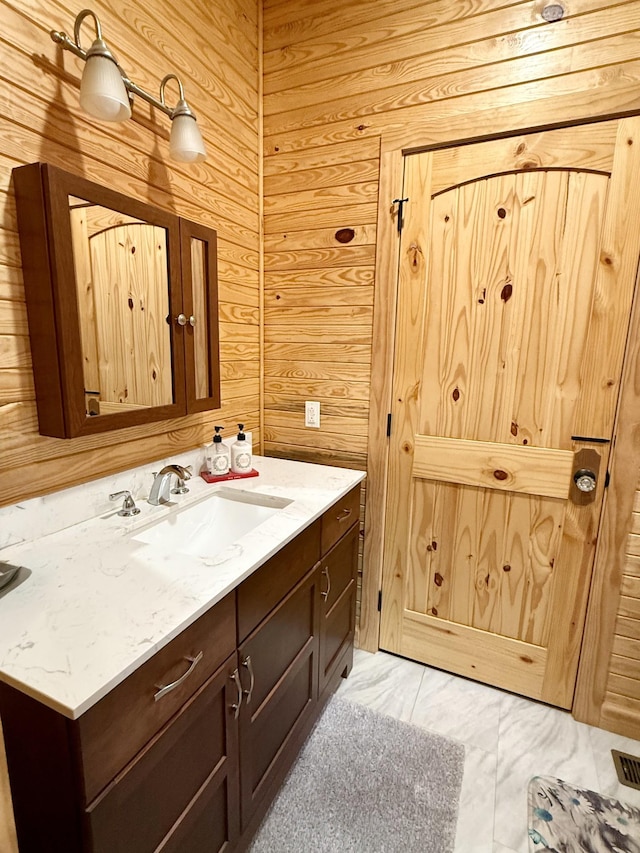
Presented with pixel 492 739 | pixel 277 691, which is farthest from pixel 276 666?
pixel 492 739

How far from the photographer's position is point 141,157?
127 cm

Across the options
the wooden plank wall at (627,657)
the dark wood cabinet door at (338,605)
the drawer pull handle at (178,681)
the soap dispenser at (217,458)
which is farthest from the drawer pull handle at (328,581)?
the wooden plank wall at (627,657)

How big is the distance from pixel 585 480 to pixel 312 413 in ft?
3.66

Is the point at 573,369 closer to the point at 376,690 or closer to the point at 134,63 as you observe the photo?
the point at 376,690

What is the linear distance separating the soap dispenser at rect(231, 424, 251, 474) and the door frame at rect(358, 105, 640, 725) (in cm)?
55

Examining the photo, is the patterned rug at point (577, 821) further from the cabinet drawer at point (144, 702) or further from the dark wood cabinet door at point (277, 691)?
the cabinet drawer at point (144, 702)

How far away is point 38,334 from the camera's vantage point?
39.5 inches

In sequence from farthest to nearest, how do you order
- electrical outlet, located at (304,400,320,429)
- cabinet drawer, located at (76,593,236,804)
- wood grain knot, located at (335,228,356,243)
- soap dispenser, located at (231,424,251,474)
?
1. electrical outlet, located at (304,400,320,429)
2. wood grain knot, located at (335,228,356,243)
3. soap dispenser, located at (231,424,251,474)
4. cabinet drawer, located at (76,593,236,804)

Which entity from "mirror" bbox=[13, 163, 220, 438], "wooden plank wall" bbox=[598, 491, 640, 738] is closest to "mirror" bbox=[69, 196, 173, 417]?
"mirror" bbox=[13, 163, 220, 438]

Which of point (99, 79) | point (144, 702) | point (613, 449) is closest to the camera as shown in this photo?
point (144, 702)

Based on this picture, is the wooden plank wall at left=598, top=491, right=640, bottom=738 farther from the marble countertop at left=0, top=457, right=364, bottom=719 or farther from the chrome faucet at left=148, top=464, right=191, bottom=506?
the chrome faucet at left=148, top=464, right=191, bottom=506

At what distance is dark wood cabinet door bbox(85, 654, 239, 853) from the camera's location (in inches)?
27.0

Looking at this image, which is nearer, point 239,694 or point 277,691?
point 239,694

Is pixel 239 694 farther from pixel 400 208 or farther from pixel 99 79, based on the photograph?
pixel 400 208
